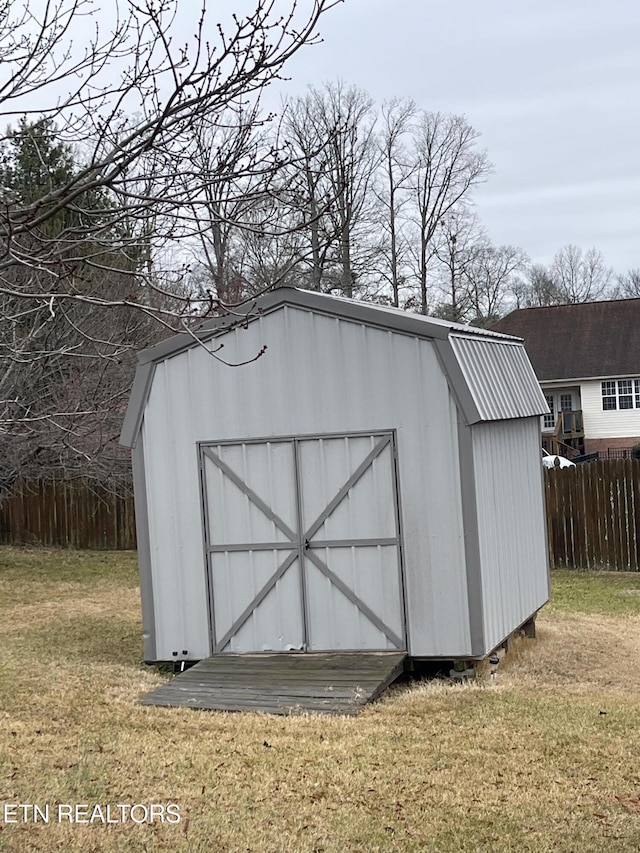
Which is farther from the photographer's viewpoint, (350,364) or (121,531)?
(121,531)

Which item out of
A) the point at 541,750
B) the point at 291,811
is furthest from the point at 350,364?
the point at 291,811

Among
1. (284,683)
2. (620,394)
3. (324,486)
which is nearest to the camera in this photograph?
(284,683)

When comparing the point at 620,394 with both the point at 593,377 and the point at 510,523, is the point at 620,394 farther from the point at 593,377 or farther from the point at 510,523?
the point at 510,523

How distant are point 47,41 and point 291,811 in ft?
14.4

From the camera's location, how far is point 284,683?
887 centimetres

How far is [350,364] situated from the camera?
9.70 metres

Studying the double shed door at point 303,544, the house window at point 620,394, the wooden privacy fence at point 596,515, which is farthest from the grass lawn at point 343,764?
the house window at point 620,394

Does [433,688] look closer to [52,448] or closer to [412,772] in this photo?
[412,772]

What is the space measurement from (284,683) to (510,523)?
124 inches

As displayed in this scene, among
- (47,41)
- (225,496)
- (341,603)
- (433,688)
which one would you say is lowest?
(433,688)

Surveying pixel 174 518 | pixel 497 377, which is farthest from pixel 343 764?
pixel 497 377

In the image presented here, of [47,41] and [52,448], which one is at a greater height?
[47,41]

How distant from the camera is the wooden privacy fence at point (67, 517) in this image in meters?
22.3

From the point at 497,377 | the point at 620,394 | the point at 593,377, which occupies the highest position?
the point at 593,377
